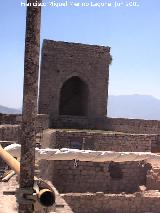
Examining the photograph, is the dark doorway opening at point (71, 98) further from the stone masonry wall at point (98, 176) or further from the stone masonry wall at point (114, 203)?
the stone masonry wall at point (114, 203)

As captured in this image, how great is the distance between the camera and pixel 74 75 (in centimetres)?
2367

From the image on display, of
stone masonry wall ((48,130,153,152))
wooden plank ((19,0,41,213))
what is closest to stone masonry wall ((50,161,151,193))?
stone masonry wall ((48,130,153,152))

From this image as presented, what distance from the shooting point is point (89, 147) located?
19.9m

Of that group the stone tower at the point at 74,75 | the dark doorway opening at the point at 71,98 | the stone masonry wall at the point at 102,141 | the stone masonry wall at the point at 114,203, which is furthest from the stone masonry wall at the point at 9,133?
the dark doorway opening at the point at 71,98

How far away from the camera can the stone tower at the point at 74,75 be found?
2302 centimetres

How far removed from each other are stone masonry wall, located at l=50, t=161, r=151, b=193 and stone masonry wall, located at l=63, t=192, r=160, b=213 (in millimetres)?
2499

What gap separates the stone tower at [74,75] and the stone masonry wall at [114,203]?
31.4 ft

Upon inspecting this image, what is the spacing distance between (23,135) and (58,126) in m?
18.7

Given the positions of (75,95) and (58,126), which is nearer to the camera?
(58,126)

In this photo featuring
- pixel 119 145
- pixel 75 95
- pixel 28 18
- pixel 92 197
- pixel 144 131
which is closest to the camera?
pixel 28 18

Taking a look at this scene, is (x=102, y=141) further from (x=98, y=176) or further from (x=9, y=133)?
(x=9, y=133)

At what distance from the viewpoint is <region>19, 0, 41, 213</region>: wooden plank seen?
4.33 m

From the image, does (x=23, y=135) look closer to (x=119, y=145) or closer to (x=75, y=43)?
(x=119, y=145)

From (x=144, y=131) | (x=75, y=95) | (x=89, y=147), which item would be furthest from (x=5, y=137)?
(x=75, y=95)
